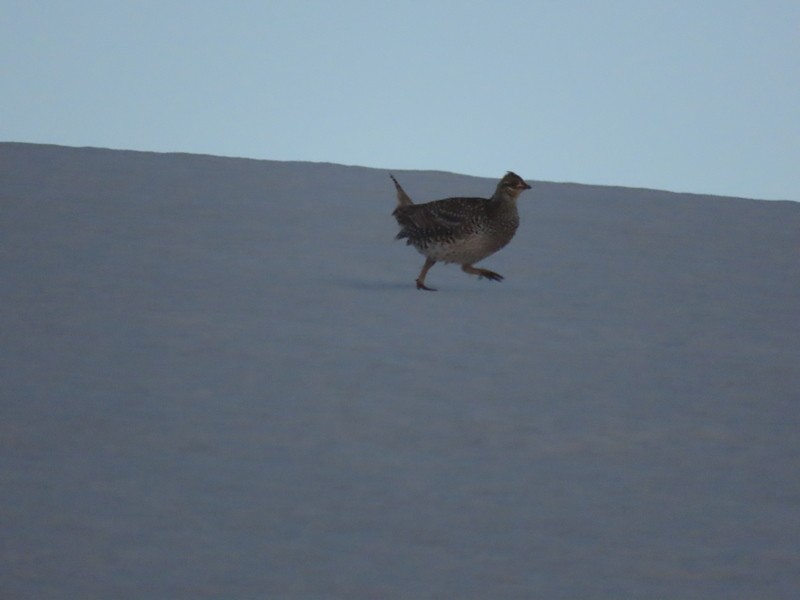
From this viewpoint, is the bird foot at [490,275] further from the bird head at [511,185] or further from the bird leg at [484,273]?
the bird head at [511,185]

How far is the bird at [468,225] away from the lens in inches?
283

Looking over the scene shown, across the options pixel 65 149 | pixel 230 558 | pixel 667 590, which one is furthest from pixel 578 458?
pixel 65 149

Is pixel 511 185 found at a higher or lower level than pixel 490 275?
higher

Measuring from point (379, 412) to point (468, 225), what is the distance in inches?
98.7

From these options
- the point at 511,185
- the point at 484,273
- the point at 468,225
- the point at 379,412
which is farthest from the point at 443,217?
the point at 379,412

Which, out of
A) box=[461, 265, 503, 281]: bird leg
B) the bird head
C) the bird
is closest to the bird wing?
the bird

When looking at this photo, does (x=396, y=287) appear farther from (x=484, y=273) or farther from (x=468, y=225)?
(x=468, y=225)

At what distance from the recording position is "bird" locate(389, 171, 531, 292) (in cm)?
718

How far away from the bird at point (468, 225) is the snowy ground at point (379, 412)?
12.1 inches

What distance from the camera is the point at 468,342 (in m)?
6.15

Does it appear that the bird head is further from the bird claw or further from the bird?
the bird claw

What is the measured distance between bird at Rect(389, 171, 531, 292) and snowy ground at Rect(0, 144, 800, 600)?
31 cm

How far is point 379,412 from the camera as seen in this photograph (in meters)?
4.86

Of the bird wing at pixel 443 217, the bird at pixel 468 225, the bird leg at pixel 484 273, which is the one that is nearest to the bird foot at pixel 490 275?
the bird leg at pixel 484 273
